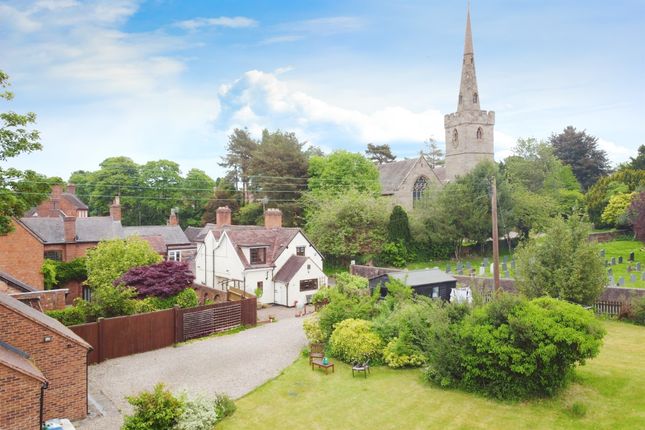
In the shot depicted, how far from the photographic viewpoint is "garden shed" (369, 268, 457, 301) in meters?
27.4

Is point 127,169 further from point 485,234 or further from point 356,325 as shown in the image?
point 356,325

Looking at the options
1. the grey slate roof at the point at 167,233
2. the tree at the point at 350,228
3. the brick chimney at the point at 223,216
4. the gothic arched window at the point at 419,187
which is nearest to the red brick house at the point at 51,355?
the brick chimney at the point at 223,216

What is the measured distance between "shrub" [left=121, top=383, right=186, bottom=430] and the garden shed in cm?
1689

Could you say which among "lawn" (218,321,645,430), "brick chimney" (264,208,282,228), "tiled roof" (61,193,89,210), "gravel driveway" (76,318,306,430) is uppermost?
"tiled roof" (61,193,89,210)

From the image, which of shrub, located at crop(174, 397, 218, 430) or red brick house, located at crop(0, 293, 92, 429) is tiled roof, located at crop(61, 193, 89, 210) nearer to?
red brick house, located at crop(0, 293, 92, 429)

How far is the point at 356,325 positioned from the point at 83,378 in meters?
10.2

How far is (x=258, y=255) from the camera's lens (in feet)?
114

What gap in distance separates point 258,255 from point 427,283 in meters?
13.2

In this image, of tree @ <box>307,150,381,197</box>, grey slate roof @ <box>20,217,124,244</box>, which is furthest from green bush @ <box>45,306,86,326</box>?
tree @ <box>307,150,381,197</box>

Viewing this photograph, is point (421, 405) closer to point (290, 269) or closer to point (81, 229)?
point (290, 269)

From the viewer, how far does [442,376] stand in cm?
1563

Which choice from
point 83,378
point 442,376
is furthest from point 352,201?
point 83,378

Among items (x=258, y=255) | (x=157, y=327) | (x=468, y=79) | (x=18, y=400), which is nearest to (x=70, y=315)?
(x=157, y=327)

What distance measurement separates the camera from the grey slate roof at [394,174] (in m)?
60.6
